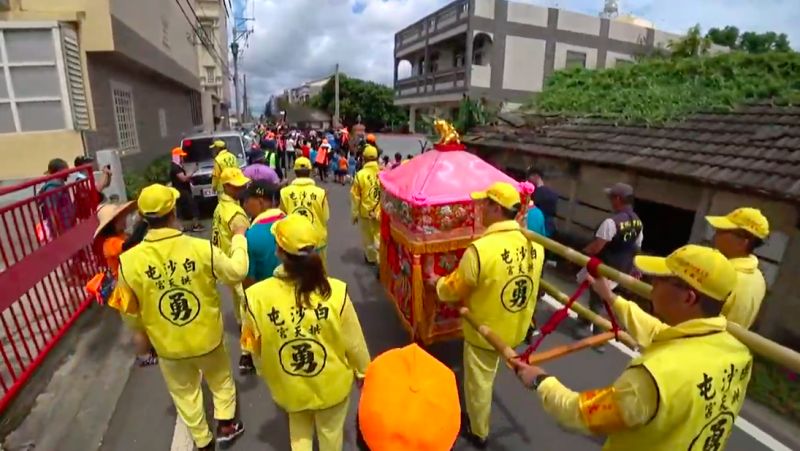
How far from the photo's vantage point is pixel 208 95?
2817cm

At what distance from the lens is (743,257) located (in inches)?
119

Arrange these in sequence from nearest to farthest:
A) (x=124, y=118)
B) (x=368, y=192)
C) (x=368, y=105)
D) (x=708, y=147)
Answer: (x=708, y=147)
(x=368, y=192)
(x=124, y=118)
(x=368, y=105)

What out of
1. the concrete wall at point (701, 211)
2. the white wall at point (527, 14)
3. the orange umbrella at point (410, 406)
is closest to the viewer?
the orange umbrella at point (410, 406)

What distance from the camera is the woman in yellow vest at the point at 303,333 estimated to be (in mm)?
2213

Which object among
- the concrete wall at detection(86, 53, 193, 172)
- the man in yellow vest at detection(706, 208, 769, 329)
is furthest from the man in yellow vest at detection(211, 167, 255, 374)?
the concrete wall at detection(86, 53, 193, 172)

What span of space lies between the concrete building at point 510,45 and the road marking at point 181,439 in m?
21.5

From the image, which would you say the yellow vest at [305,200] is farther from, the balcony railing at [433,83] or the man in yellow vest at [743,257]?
the balcony railing at [433,83]

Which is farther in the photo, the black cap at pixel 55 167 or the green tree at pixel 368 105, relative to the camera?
the green tree at pixel 368 105

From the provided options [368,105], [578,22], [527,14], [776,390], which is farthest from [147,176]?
[368,105]

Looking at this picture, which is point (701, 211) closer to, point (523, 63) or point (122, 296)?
point (122, 296)

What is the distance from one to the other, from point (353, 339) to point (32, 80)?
29.8 ft

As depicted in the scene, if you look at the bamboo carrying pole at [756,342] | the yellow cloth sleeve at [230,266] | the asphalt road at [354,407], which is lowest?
Result: the asphalt road at [354,407]

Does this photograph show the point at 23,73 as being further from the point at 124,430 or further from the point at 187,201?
the point at 124,430

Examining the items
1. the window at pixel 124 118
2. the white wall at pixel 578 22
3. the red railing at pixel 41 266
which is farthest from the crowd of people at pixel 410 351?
the white wall at pixel 578 22
